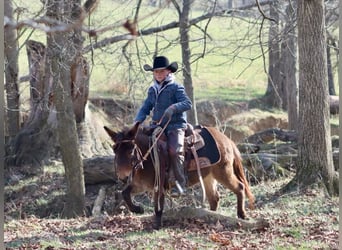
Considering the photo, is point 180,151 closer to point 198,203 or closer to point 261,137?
point 198,203

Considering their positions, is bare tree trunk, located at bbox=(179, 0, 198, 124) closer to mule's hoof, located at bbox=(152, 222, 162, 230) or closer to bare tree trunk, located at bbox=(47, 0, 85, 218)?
bare tree trunk, located at bbox=(47, 0, 85, 218)

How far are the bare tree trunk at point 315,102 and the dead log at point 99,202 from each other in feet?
14.2

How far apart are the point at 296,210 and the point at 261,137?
8.16 m

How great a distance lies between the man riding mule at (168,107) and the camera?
10.5 meters

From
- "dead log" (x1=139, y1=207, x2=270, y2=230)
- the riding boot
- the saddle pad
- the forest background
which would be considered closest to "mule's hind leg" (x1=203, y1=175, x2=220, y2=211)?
the saddle pad

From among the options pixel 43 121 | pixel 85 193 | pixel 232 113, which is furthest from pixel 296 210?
pixel 232 113

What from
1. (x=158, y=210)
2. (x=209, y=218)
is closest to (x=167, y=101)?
(x=158, y=210)

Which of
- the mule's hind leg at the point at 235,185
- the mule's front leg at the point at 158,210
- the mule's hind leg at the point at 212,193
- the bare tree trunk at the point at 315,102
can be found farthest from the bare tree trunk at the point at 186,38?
the mule's front leg at the point at 158,210

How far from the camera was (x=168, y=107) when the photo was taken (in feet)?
34.2

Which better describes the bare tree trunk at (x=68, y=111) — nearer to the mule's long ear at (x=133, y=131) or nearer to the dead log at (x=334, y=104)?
the mule's long ear at (x=133, y=131)

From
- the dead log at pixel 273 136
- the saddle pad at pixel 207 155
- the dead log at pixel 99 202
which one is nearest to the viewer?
the saddle pad at pixel 207 155

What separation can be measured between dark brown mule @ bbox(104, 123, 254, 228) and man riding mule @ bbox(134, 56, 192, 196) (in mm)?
162

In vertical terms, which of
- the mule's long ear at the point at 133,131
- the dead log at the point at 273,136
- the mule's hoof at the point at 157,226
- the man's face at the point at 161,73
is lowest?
the mule's hoof at the point at 157,226

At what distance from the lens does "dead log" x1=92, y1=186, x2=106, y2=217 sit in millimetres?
15117
